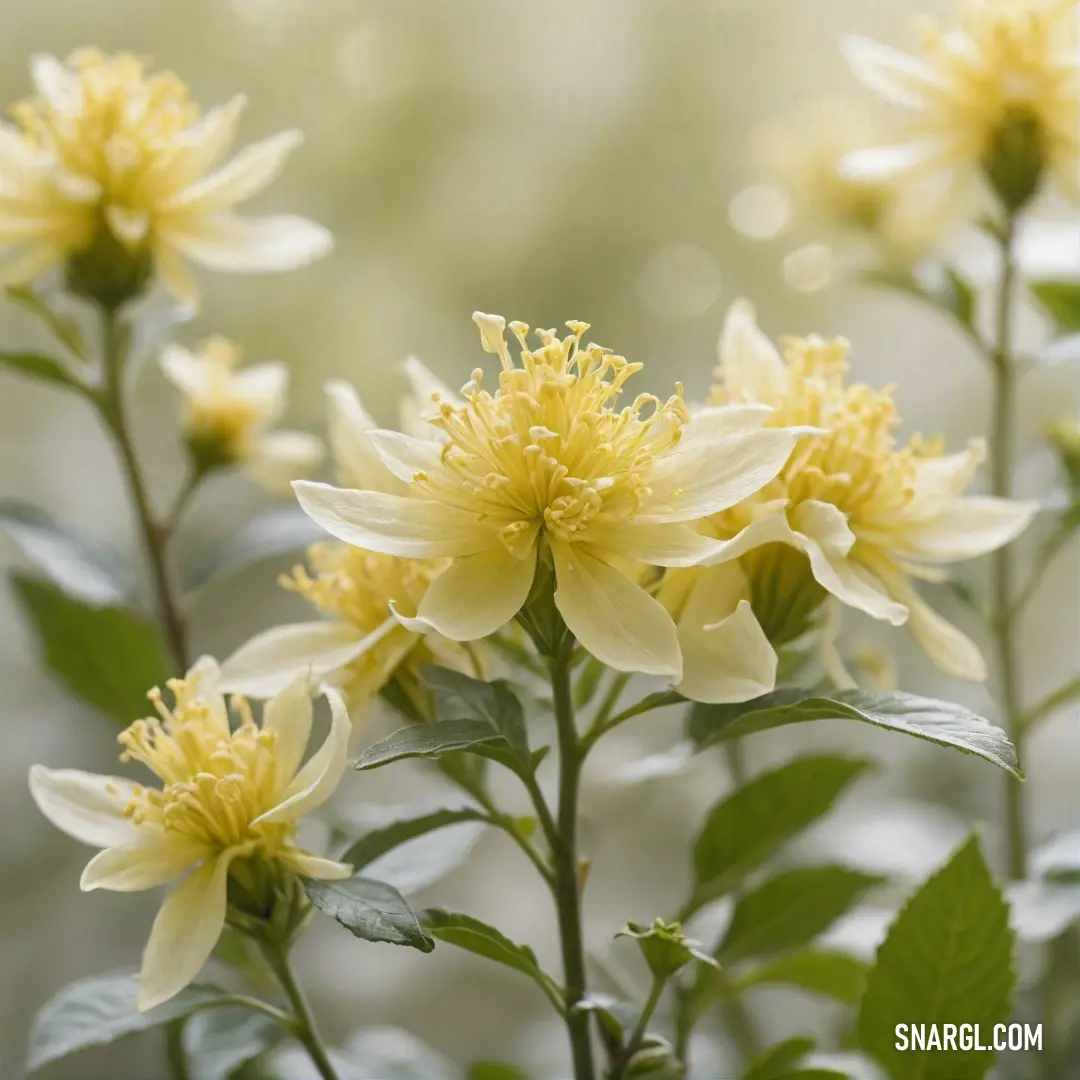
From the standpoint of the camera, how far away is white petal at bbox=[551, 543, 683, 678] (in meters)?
0.46

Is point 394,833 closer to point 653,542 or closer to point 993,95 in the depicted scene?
point 653,542

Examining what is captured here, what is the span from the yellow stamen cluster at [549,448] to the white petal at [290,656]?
8 centimetres

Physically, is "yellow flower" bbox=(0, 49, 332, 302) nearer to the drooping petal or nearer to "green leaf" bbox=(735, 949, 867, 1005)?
the drooping petal

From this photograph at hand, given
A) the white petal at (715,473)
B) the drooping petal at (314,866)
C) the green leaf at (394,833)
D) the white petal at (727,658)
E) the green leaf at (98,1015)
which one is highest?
the white petal at (715,473)

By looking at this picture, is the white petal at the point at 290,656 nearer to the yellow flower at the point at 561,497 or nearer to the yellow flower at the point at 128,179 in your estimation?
the yellow flower at the point at 561,497

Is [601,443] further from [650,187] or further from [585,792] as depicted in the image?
[650,187]

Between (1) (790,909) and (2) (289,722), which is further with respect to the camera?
(1) (790,909)

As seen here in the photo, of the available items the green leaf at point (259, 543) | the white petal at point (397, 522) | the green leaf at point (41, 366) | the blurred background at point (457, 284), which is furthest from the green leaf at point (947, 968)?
the blurred background at point (457, 284)

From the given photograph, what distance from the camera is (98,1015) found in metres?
0.55

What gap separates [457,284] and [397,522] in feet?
3.52

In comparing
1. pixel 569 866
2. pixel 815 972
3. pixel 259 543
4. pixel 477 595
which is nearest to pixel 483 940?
pixel 569 866

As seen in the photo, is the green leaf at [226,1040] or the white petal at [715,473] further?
the green leaf at [226,1040]

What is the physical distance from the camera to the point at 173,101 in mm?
727

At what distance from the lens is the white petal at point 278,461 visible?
870mm
